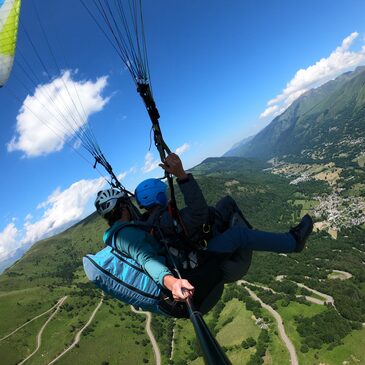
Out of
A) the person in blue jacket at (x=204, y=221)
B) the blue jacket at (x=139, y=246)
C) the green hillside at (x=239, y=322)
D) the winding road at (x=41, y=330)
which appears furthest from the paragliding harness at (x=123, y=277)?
the winding road at (x=41, y=330)

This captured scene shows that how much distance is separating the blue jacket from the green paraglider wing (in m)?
7.33

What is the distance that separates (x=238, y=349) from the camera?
283ft

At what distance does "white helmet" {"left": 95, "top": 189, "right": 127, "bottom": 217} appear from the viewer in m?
6.97

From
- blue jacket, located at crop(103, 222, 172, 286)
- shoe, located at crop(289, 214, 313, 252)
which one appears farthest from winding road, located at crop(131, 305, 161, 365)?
blue jacket, located at crop(103, 222, 172, 286)

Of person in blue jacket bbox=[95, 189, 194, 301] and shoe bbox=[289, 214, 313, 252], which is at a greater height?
person in blue jacket bbox=[95, 189, 194, 301]

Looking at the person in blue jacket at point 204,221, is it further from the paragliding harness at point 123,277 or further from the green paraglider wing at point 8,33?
the green paraglider wing at point 8,33

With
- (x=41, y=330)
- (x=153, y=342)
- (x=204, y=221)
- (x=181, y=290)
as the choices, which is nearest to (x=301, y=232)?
(x=204, y=221)

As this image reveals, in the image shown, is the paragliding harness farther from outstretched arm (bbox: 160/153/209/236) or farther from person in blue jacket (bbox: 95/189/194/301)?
outstretched arm (bbox: 160/153/209/236)

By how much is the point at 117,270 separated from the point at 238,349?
8925 cm

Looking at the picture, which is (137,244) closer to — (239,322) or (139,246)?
(139,246)

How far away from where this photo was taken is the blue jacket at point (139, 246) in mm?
5449

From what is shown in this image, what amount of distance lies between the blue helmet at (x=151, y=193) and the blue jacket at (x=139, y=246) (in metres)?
1.10

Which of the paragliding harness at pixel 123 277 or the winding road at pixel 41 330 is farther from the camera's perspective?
the winding road at pixel 41 330

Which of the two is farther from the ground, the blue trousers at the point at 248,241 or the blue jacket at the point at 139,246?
the blue jacket at the point at 139,246
